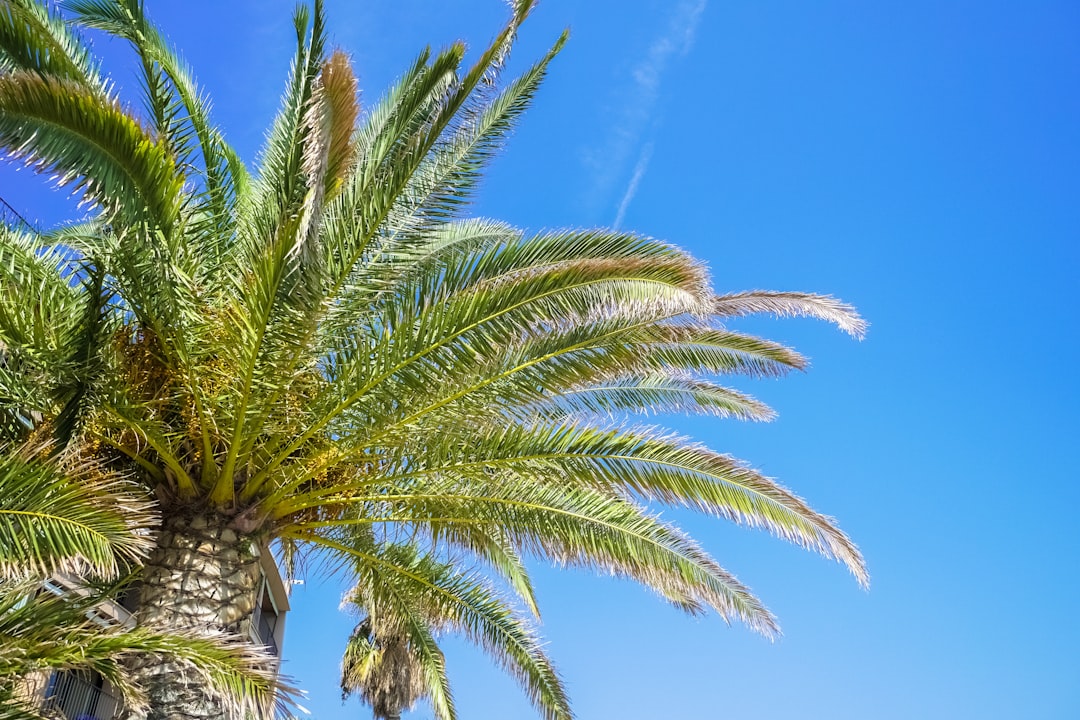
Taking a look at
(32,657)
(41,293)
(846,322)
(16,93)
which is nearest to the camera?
(16,93)

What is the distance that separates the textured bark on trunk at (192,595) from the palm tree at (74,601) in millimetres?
114

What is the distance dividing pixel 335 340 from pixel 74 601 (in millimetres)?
2734

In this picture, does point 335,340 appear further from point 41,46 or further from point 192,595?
point 41,46

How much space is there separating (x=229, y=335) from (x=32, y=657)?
2.61m

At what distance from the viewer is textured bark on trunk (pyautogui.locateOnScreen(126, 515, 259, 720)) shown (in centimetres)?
743

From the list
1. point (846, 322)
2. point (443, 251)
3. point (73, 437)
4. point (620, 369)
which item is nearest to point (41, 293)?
point (73, 437)

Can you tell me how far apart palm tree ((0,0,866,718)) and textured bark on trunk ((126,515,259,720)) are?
0.02 m

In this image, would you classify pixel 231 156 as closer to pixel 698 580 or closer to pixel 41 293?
pixel 41 293

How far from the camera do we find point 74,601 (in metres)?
6.87

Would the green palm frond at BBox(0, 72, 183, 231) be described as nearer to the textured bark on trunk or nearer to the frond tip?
the textured bark on trunk

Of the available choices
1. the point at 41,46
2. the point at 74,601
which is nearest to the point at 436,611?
the point at 74,601

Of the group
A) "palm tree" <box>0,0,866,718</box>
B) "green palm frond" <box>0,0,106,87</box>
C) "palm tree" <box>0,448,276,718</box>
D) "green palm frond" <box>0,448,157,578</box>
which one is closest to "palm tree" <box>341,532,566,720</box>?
"palm tree" <box>0,0,866,718</box>

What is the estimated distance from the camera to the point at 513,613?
34.0ft

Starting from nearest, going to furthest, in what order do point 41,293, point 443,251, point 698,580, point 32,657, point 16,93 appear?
1. point 16,93
2. point 32,657
3. point 41,293
4. point 698,580
5. point 443,251
